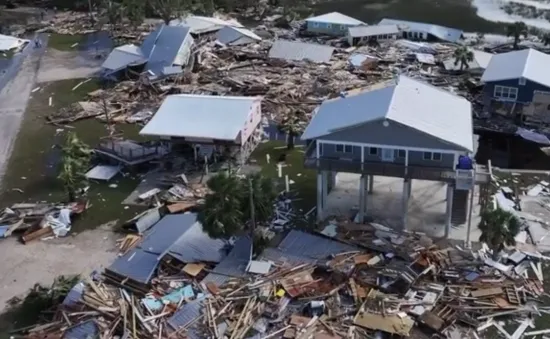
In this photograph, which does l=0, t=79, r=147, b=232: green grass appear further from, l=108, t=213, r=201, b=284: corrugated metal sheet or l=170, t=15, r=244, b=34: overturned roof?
l=170, t=15, r=244, b=34: overturned roof

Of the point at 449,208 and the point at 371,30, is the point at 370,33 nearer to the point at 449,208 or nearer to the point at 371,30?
the point at 371,30

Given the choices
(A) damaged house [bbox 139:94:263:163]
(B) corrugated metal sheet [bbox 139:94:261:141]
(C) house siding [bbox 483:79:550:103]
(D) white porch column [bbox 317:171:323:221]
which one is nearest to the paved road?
(B) corrugated metal sheet [bbox 139:94:261:141]

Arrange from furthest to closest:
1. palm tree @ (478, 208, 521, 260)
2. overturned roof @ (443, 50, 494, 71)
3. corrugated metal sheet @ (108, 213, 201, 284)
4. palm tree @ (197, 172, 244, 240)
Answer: overturned roof @ (443, 50, 494, 71)
corrugated metal sheet @ (108, 213, 201, 284)
palm tree @ (197, 172, 244, 240)
palm tree @ (478, 208, 521, 260)

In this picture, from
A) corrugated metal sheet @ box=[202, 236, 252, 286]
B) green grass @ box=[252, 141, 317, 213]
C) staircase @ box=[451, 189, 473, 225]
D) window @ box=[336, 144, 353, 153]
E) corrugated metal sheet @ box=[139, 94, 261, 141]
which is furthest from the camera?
corrugated metal sheet @ box=[139, 94, 261, 141]

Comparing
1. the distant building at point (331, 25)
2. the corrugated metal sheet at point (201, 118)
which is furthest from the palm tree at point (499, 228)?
the distant building at point (331, 25)

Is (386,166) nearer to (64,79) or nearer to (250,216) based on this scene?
(250,216)
